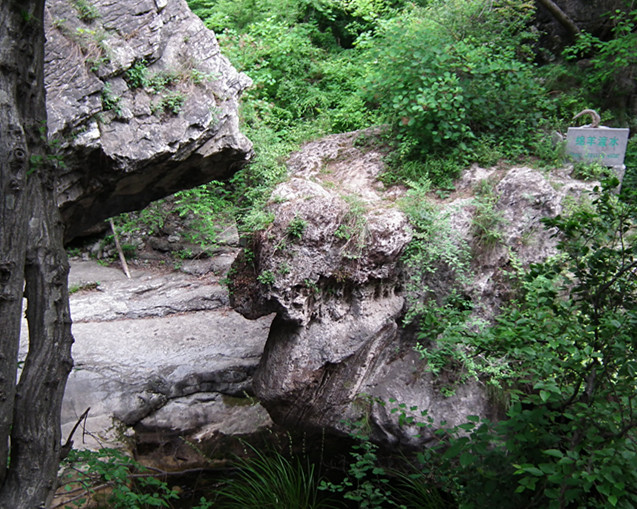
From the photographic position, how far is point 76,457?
138 inches

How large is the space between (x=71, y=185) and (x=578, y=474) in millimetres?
4448

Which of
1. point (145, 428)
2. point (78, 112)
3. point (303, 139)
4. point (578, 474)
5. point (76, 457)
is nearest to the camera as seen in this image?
point (578, 474)

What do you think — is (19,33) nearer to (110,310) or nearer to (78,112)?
(78,112)

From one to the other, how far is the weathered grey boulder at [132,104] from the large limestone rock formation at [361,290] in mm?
1071

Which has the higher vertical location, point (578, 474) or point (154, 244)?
point (578, 474)

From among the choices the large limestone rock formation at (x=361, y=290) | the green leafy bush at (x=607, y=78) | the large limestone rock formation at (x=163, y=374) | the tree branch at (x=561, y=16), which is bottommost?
the large limestone rock formation at (x=163, y=374)

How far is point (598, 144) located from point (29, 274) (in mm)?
6007

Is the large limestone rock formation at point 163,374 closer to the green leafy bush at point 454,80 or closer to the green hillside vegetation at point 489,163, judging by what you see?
the green hillside vegetation at point 489,163

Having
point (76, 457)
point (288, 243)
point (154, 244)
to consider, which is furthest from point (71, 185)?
point (154, 244)

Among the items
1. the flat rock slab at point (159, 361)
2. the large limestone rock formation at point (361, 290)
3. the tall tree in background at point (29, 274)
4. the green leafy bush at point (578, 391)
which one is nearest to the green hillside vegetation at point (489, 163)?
the green leafy bush at point (578, 391)

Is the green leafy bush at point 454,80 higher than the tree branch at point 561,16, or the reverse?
the tree branch at point 561,16

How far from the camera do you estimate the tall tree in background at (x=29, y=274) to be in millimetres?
2496

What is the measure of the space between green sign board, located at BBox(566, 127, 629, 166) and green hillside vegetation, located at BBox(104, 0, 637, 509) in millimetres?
259

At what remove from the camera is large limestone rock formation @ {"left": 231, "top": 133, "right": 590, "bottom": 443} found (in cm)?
483
